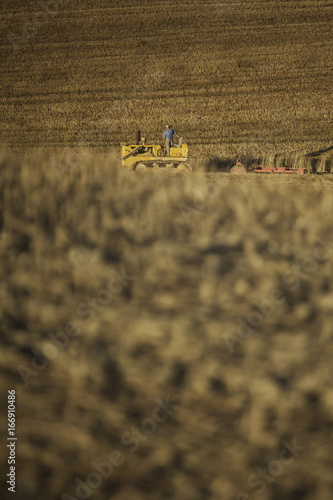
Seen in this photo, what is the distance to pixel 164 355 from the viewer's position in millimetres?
2561

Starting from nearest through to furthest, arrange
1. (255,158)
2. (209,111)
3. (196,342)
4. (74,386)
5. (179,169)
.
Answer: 1. (74,386)
2. (196,342)
3. (179,169)
4. (255,158)
5. (209,111)

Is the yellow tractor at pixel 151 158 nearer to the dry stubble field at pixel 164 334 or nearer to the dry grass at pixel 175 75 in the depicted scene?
the dry grass at pixel 175 75

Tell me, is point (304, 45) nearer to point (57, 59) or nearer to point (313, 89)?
point (313, 89)

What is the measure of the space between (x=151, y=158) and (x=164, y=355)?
10.1m

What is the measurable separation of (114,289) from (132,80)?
18358 mm

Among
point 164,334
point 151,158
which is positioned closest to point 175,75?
point 151,158

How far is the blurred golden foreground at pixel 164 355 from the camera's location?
6.44 ft

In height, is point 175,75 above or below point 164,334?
above

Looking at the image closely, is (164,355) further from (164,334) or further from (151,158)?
(151,158)

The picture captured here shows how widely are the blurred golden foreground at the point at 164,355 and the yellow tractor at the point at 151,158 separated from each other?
787cm

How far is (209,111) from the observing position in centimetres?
1838

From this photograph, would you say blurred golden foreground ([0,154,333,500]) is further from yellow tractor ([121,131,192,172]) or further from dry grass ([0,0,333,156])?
dry grass ([0,0,333,156])

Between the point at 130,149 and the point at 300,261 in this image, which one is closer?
the point at 300,261

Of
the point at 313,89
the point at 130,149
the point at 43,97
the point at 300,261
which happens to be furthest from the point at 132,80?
the point at 300,261
